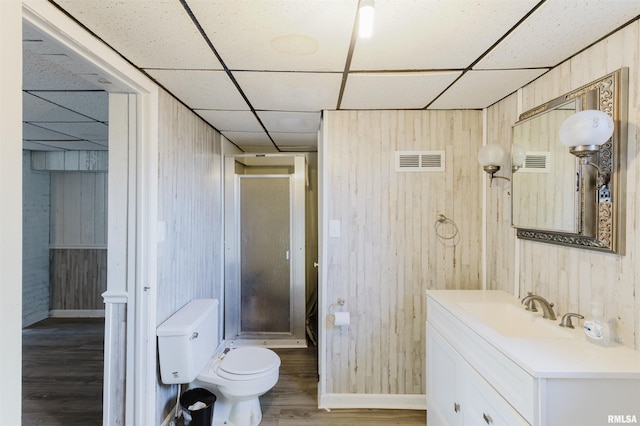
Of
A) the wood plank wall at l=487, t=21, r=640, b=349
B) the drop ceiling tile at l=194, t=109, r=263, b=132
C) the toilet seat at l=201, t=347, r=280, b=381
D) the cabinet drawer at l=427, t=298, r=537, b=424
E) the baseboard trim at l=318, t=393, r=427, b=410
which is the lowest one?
the baseboard trim at l=318, t=393, r=427, b=410

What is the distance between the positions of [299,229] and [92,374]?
7.49 ft

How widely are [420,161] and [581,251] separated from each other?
1.10m

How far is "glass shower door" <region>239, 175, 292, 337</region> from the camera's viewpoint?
124 inches

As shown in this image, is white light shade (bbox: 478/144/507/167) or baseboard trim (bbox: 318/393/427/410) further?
baseboard trim (bbox: 318/393/427/410)

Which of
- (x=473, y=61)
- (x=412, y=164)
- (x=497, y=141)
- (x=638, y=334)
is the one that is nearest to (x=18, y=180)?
(x=473, y=61)

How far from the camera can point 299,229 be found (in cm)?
314

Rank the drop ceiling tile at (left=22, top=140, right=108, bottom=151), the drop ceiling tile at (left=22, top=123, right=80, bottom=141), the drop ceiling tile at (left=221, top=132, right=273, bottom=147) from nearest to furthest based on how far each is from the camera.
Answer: the drop ceiling tile at (left=22, top=123, right=80, bottom=141)
the drop ceiling tile at (left=221, top=132, right=273, bottom=147)
the drop ceiling tile at (left=22, top=140, right=108, bottom=151)

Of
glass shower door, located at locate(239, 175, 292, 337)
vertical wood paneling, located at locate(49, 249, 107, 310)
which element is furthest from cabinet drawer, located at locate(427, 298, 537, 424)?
vertical wood paneling, located at locate(49, 249, 107, 310)

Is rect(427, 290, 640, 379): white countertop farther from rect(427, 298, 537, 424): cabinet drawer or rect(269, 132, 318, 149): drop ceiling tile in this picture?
rect(269, 132, 318, 149): drop ceiling tile

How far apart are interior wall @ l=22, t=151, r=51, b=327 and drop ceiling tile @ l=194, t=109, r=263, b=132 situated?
3019mm

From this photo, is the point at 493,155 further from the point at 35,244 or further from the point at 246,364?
the point at 35,244

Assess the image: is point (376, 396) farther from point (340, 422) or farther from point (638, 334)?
point (638, 334)

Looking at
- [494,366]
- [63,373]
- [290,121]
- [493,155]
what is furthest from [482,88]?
[63,373]

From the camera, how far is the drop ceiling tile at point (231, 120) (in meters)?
2.28
